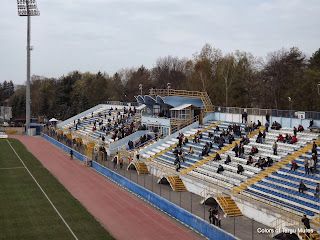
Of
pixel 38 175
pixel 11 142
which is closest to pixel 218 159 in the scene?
pixel 38 175

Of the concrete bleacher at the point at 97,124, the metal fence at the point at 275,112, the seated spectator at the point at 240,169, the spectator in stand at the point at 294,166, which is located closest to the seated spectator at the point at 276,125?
the metal fence at the point at 275,112

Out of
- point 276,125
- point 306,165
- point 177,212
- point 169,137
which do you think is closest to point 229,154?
point 276,125

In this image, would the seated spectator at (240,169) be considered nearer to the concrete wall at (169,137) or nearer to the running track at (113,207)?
the running track at (113,207)

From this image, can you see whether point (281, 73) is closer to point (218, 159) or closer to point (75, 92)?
point (218, 159)

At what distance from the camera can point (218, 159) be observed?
31.7 metres

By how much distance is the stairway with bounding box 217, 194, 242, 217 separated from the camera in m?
24.0

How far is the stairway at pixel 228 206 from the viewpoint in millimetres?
24000

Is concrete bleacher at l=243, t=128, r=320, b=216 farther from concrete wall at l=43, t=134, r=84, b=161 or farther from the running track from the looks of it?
concrete wall at l=43, t=134, r=84, b=161

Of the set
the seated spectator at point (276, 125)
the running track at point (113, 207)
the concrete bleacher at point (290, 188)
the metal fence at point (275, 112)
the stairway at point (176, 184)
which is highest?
the metal fence at point (275, 112)

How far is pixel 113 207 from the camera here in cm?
2744

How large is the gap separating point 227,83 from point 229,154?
36336mm

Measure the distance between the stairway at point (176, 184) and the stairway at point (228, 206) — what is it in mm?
5691

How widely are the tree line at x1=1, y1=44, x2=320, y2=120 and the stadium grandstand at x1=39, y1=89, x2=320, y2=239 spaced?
43.9 ft

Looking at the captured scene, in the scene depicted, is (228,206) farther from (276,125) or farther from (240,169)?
(276,125)
